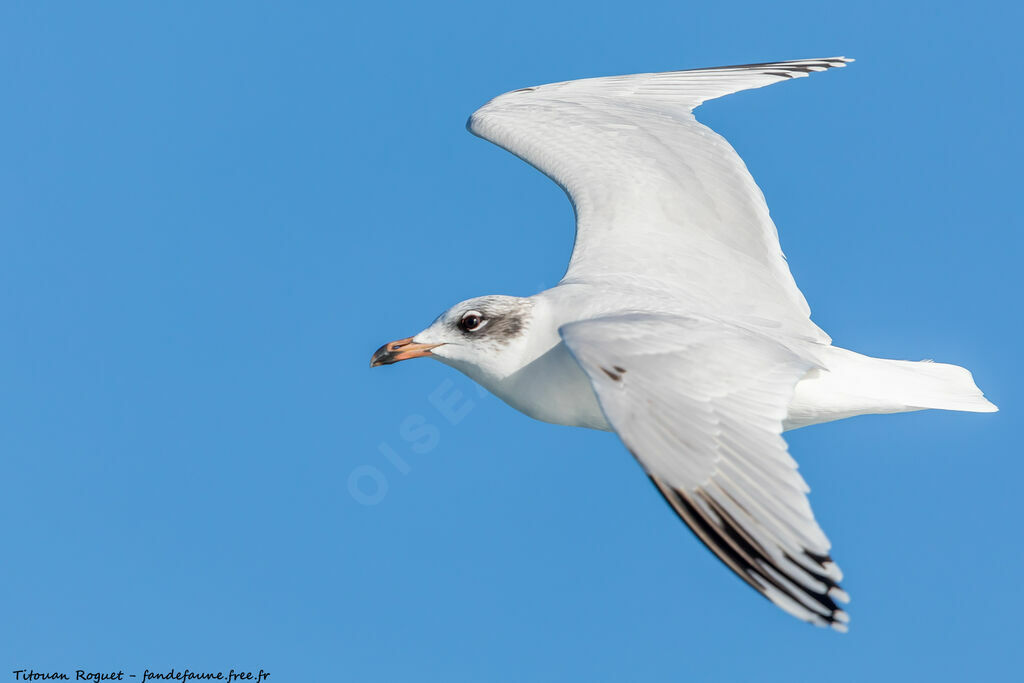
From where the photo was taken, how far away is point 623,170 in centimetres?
691

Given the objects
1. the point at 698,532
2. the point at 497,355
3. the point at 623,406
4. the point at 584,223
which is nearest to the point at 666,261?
the point at 584,223

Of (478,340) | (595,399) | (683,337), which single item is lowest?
(683,337)

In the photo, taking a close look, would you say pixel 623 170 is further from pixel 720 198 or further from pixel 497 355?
pixel 497 355

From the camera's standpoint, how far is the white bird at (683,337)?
416 cm

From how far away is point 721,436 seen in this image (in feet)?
14.4

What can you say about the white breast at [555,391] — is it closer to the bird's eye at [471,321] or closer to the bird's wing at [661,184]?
the bird's eye at [471,321]

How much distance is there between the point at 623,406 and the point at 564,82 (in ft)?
14.2

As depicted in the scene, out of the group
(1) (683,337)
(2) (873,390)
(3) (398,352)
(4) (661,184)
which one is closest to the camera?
(1) (683,337)

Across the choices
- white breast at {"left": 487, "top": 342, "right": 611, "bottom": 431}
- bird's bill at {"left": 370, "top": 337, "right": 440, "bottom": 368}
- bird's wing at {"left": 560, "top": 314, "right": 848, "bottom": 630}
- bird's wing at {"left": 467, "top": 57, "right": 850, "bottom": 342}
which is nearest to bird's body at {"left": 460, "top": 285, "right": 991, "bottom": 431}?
white breast at {"left": 487, "top": 342, "right": 611, "bottom": 431}

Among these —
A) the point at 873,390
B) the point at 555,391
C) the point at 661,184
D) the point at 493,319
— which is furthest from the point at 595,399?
the point at 661,184

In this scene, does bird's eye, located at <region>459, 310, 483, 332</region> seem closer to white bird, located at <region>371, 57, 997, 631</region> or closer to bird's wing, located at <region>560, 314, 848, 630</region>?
white bird, located at <region>371, 57, 997, 631</region>

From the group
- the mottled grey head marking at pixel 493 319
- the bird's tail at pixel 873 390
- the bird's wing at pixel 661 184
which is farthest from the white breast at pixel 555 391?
the bird's tail at pixel 873 390

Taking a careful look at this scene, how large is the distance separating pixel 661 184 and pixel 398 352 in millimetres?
1941

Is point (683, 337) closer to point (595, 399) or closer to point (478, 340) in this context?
point (595, 399)
